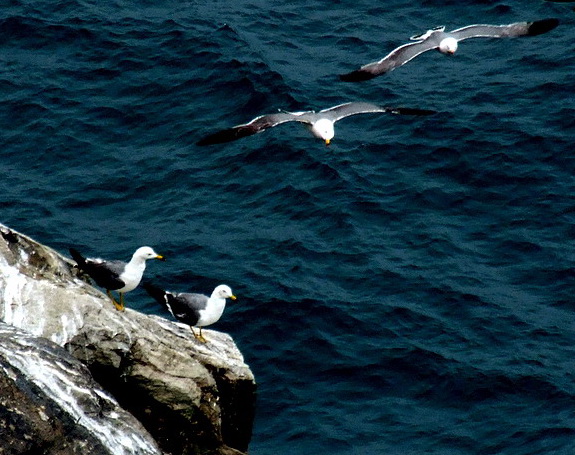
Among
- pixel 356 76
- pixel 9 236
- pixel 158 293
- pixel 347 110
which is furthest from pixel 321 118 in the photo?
pixel 9 236

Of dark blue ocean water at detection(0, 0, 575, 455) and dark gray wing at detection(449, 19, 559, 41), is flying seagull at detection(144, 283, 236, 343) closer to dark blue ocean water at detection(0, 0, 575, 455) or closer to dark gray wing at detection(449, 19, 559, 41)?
dark blue ocean water at detection(0, 0, 575, 455)

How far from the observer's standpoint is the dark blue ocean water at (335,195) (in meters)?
21.5

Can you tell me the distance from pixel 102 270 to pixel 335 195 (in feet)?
33.8

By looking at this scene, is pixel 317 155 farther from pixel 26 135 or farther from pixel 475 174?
pixel 26 135

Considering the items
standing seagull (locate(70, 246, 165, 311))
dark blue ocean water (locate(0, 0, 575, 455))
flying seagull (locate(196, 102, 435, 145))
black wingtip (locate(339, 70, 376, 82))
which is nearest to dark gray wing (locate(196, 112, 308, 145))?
flying seagull (locate(196, 102, 435, 145))

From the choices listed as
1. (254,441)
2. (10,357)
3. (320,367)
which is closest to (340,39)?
(320,367)

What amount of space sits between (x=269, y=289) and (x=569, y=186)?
6.70 metres

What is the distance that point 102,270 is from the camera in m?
16.9

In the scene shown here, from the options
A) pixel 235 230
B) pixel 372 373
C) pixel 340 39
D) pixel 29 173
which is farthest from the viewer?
pixel 340 39

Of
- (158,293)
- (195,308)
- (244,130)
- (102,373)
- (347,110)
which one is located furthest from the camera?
(347,110)

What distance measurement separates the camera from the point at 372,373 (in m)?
21.8

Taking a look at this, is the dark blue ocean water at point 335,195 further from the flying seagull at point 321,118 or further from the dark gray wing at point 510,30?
the dark gray wing at point 510,30

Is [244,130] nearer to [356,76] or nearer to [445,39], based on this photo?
[356,76]

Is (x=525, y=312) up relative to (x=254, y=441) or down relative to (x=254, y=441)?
up
